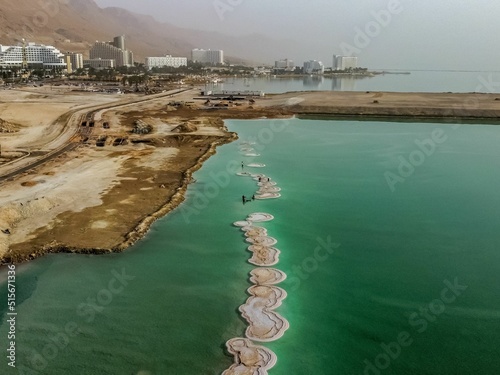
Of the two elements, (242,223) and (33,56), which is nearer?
(242,223)

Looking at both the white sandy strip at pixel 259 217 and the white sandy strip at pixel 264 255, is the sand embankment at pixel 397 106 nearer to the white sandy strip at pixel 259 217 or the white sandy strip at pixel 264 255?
the white sandy strip at pixel 259 217

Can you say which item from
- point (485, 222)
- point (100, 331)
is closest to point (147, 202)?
point (100, 331)

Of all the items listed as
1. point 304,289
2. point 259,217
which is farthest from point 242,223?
point 304,289

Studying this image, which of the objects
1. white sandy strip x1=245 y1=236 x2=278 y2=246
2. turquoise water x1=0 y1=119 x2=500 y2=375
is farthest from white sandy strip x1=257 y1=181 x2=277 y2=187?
white sandy strip x1=245 y1=236 x2=278 y2=246

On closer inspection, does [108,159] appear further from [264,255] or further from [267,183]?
[264,255]

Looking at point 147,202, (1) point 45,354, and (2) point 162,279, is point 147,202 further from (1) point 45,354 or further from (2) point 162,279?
(1) point 45,354
